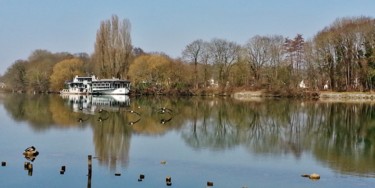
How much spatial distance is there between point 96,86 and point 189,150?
55.3 meters

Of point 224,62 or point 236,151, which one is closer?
point 236,151

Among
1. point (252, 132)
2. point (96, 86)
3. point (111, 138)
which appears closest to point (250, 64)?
point (96, 86)

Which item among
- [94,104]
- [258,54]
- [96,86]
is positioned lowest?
[94,104]

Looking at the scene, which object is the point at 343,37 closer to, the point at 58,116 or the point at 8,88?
the point at 58,116

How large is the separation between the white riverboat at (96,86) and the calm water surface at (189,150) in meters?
36.4

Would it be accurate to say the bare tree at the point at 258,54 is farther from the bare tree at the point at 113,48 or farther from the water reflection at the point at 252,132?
the water reflection at the point at 252,132

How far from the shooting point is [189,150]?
1884cm

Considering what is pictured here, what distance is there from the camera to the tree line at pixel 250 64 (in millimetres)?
58312

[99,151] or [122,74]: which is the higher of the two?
[122,74]

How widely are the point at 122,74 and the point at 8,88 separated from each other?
38.5m

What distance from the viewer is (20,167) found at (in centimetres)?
1477

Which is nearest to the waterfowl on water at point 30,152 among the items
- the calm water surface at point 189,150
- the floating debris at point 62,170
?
the calm water surface at point 189,150

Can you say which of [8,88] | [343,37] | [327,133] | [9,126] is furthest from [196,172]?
[8,88]

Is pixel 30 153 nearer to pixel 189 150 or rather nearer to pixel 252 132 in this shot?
pixel 189 150
